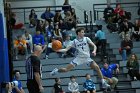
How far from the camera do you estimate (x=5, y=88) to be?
15766 mm

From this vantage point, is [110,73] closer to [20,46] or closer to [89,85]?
[89,85]

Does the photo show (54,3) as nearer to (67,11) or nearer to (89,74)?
(67,11)

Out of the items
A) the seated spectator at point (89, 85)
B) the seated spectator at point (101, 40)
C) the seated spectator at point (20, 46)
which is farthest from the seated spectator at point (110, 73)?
the seated spectator at point (20, 46)

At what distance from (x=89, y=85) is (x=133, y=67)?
8.78ft

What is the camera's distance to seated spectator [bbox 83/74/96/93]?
19.1 m

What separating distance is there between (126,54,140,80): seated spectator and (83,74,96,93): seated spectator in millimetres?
2196

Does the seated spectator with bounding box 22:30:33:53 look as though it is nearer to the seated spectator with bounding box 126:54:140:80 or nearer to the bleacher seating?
the bleacher seating

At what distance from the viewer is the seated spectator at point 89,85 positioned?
62.6 feet

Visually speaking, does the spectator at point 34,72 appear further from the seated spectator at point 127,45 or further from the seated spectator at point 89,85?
the seated spectator at point 127,45

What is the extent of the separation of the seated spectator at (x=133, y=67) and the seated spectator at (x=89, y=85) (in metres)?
2.20

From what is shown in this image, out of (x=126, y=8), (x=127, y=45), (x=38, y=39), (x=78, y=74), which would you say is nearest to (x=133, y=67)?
(x=127, y=45)

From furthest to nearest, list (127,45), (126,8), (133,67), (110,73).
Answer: (126,8), (127,45), (133,67), (110,73)

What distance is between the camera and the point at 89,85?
19.3 meters

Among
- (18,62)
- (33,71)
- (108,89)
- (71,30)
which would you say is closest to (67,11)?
(71,30)
